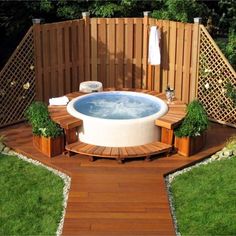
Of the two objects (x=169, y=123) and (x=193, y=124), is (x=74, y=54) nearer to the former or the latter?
(x=169, y=123)

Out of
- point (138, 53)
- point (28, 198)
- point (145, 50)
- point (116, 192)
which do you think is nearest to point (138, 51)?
point (138, 53)

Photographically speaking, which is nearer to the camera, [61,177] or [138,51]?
[61,177]

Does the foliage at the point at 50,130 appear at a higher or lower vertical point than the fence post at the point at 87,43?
lower

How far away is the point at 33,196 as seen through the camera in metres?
8.83

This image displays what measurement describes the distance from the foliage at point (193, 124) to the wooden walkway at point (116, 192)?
1.52ft

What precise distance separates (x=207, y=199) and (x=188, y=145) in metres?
1.76

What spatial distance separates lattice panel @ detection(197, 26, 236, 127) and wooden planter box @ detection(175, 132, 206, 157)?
1566 mm

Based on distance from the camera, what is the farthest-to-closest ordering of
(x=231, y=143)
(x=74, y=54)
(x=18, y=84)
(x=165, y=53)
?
1. (x=74, y=54)
2. (x=165, y=53)
3. (x=18, y=84)
4. (x=231, y=143)

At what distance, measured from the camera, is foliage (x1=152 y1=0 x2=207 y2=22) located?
1294 centimetres

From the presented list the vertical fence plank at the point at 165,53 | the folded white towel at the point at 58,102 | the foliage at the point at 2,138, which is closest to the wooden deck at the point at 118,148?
the folded white towel at the point at 58,102

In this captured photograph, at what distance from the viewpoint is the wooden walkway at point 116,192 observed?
7.92 m

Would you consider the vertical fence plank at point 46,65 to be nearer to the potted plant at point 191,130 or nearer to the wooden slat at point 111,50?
the wooden slat at point 111,50

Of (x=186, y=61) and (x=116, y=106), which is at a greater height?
(x=186, y=61)

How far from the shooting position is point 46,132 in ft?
33.3
